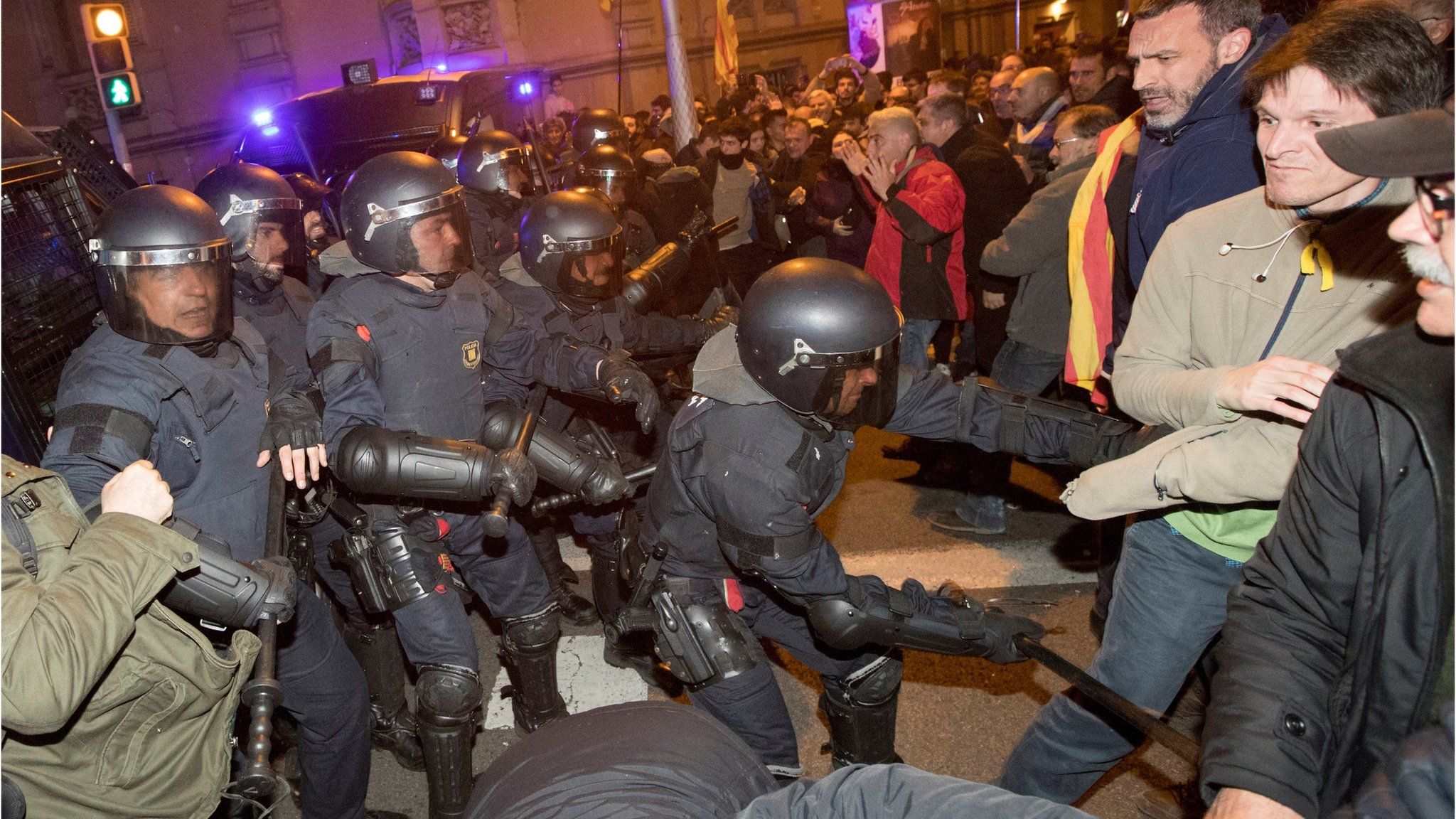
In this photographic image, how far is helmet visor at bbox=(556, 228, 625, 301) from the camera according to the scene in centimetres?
420

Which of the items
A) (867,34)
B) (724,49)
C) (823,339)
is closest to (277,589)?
(823,339)

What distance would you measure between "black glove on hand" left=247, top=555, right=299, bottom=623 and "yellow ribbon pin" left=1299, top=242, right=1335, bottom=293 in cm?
252

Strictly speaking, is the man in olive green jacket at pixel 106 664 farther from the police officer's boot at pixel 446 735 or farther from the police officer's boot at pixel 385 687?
the police officer's boot at pixel 385 687

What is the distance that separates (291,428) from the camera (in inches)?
119

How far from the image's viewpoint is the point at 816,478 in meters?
2.57

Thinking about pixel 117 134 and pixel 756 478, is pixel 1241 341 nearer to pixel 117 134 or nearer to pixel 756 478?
pixel 756 478

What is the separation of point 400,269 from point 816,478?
73.1 inches

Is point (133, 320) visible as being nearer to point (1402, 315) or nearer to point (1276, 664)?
point (1276, 664)

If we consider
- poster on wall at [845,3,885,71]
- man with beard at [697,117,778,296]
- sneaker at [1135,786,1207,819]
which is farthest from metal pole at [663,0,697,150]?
sneaker at [1135,786,1207,819]

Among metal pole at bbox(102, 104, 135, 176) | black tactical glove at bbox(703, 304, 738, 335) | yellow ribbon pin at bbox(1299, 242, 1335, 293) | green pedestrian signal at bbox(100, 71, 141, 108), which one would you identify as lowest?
black tactical glove at bbox(703, 304, 738, 335)

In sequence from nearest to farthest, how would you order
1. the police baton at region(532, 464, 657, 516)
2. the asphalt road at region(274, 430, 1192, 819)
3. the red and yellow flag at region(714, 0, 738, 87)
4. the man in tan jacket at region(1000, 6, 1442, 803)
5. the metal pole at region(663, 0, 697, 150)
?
the man in tan jacket at region(1000, 6, 1442, 803)
the asphalt road at region(274, 430, 1192, 819)
the police baton at region(532, 464, 657, 516)
the metal pole at region(663, 0, 697, 150)
the red and yellow flag at region(714, 0, 738, 87)

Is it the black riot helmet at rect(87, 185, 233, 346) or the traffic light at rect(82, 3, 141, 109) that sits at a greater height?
the traffic light at rect(82, 3, 141, 109)

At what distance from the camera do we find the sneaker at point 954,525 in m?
4.76

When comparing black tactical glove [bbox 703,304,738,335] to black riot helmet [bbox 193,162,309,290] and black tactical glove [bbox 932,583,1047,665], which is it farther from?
black tactical glove [bbox 932,583,1047,665]
